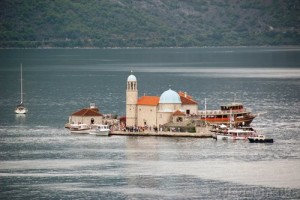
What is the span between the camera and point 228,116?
113 metres

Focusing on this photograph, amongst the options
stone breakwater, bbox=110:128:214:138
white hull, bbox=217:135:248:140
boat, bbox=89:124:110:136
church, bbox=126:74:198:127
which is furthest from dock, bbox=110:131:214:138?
boat, bbox=89:124:110:136

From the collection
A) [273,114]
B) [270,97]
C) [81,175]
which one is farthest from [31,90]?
[81,175]

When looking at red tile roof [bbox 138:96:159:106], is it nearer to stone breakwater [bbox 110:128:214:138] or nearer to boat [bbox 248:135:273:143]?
stone breakwater [bbox 110:128:214:138]

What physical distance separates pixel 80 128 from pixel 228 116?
12449 mm

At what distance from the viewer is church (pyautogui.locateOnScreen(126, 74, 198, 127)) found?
109000 millimetres

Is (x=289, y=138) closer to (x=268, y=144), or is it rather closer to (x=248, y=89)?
(x=268, y=144)

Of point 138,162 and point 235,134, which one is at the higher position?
point 235,134

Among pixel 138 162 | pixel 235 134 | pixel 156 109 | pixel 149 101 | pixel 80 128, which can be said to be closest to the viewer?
pixel 138 162

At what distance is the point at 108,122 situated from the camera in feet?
370

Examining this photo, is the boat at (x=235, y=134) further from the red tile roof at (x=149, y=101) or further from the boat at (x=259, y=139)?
the red tile roof at (x=149, y=101)

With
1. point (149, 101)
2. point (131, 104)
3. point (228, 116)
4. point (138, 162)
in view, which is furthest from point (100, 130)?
point (138, 162)

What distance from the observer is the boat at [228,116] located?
111688 mm

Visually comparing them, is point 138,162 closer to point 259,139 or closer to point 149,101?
point 259,139

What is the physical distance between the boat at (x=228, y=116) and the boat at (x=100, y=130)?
7.84 m
